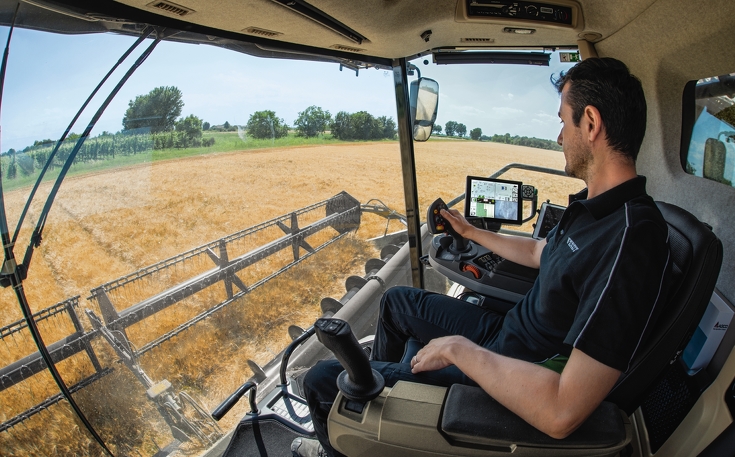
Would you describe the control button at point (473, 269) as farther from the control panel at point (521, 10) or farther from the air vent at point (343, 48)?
the air vent at point (343, 48)

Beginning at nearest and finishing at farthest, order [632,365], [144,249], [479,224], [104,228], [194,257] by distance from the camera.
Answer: [632,365] < [104,228] < [144,249] < [194,257] < [479,224]

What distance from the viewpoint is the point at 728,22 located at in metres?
1.44

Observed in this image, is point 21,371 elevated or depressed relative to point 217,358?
elevated

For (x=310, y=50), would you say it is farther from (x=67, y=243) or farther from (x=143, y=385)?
(x=143, y=385)

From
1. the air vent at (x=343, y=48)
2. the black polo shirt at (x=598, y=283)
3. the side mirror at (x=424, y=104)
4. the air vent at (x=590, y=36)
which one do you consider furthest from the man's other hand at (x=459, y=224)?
the air vent at (x=590, y=36)

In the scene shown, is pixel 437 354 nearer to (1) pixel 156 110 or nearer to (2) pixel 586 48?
(1) pixel 156 110

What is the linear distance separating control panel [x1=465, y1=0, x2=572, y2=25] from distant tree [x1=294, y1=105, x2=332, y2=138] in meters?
1.03

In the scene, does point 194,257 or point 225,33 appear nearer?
point 225,33

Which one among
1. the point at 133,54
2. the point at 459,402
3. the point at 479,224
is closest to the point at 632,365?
the point at 459,402

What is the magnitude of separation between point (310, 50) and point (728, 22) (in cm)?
169

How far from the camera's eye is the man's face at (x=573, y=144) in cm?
121

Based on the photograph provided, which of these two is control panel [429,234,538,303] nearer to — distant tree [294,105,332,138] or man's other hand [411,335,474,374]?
man's other hand [411,335,474,374]

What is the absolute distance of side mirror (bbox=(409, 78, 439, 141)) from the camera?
2447 mm

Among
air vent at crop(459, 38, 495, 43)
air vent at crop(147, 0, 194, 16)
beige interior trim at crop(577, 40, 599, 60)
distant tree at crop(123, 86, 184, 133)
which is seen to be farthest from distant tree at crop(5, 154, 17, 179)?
beige interior trim at crop(577, 40, 599, 60)
